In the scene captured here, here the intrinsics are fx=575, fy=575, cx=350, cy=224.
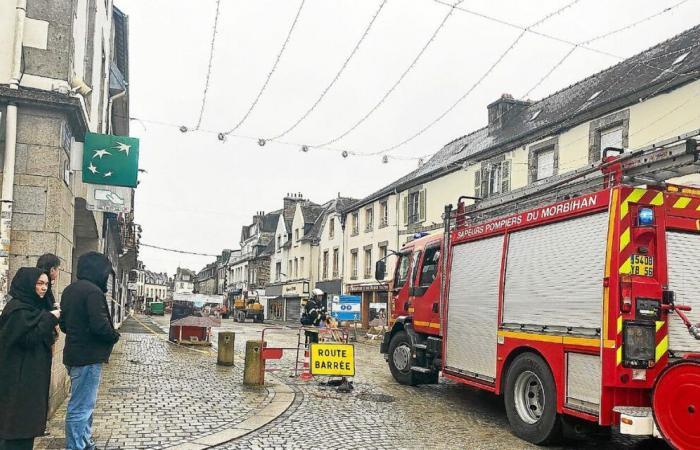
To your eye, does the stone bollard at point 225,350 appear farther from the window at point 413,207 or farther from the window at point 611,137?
the window at point 413,207

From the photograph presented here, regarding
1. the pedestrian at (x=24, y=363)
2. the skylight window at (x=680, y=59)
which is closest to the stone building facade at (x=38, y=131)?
the pedestrian at (x=24, y=363)

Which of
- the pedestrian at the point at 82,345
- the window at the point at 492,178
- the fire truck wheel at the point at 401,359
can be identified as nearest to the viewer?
the pedestrian at the point at 82,345

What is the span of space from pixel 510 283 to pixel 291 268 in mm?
40171

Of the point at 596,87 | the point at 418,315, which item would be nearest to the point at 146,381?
the point at 418,315

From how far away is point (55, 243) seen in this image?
6730 millimetres

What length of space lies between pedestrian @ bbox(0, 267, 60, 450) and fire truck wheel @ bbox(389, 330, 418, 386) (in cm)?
A: 682

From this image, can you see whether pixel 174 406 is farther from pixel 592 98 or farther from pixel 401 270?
pixel 592 98

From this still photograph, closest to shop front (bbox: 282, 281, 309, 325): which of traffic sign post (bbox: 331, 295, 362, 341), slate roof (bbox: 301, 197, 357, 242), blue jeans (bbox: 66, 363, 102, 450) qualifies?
slate roof (bbox: 301, 197, 357, 242)

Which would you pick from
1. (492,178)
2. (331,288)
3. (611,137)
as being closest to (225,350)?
(611,137)

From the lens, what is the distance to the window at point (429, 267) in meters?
9.79

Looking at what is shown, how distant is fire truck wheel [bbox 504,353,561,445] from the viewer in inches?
249

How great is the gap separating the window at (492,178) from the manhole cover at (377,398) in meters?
12.2

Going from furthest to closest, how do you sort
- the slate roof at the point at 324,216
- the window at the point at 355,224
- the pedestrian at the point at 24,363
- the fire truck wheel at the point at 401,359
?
1. the slate roof at the point at 324,216
2. the window at the point at 355,224
3. the fire truck wheel at the point at 401,359
4. the pedestrian at the point at 24,363

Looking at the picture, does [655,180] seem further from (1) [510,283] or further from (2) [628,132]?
(2) [628,132]
